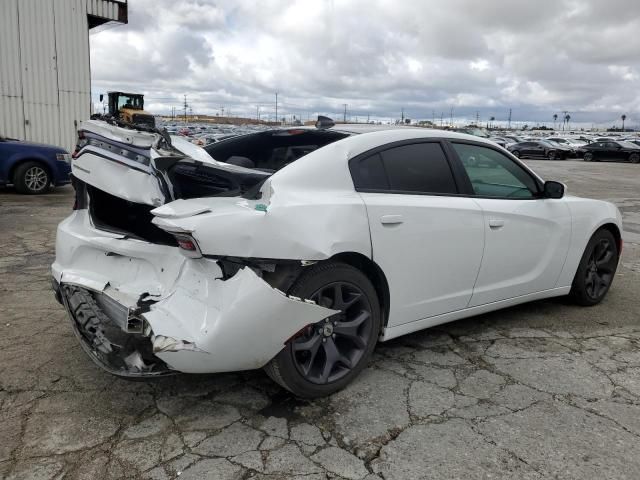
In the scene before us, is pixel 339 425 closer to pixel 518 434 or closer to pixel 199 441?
pixel 199 441

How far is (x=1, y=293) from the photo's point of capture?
4715mm

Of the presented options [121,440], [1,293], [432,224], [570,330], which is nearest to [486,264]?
[432,224]

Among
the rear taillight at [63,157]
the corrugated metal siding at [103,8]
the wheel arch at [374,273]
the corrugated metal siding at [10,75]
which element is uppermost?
the corrugated metal siding at [103,8]

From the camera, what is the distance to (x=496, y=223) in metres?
3.67

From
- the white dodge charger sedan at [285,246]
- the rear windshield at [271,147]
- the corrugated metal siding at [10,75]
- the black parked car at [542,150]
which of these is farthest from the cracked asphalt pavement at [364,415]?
the black parked car at [542,150]

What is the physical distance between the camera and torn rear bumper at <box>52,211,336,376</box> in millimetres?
2523

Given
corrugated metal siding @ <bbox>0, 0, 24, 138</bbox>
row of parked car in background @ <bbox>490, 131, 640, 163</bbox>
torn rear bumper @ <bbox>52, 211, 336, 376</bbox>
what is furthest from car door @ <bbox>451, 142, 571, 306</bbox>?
row of parked car in background @ <bbox>490, 131, 640, 163</bbox>

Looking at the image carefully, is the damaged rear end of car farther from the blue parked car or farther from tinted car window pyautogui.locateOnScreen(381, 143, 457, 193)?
the blue parked car

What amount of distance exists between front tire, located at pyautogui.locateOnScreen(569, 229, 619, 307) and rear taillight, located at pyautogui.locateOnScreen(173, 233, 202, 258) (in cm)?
332

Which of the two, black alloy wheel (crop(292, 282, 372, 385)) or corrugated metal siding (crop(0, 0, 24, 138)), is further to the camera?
corrugated metal siding (crop(0, 0, 24, 138))

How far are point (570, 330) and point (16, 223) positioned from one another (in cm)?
742

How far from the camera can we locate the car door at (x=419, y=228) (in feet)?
10.1

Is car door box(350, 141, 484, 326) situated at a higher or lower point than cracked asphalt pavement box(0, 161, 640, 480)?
higher

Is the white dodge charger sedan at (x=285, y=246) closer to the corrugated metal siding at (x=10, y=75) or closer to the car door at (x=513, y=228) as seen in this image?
the car door at (x=513, y=228)
